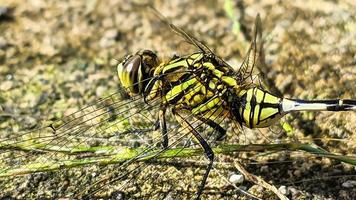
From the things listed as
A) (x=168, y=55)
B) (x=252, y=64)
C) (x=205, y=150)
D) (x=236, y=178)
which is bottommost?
(x=236, y=178)

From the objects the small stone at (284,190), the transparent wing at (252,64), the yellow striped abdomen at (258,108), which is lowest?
the small stone at (284,190)

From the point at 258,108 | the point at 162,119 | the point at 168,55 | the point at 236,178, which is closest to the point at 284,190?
the point at 236,178

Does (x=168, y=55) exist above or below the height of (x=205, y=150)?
above

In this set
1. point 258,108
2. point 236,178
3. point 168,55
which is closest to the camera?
point 258,108

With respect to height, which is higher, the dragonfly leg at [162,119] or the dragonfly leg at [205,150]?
the dragonfly leg at [162,119]

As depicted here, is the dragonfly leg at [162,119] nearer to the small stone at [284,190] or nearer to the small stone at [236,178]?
the small stone at [236,178]

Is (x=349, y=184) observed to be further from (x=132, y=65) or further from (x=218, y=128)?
(x=132, y=65)

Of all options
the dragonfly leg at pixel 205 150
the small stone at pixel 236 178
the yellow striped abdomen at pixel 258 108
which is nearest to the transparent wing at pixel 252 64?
the yellow striped abdomen at pixel 258 108

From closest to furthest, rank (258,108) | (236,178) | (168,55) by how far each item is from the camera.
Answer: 1. (258,108)
2. (236,178)
3. (168,55)
